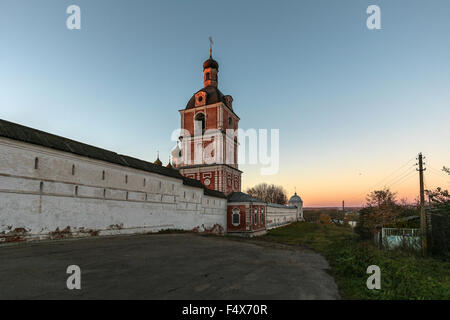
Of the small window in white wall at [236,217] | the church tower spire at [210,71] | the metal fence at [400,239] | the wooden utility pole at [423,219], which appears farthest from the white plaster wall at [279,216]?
the wooden utility pole at [423,219]

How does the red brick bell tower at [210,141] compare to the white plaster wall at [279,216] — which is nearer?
the red brick bell tower at [210,141]

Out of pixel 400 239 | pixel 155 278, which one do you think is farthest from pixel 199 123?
pixel 155 278

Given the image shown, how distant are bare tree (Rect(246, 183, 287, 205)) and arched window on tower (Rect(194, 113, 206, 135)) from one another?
1884 inches

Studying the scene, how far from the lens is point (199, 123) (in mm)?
35312

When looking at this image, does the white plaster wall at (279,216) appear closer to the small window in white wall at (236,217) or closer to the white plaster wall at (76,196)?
the small window in white wall at (236,217)

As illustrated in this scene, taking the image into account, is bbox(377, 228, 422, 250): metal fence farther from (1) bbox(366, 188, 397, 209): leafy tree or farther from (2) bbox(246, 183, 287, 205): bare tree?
(2) bbox(246, 183, 287, 205): bare tree

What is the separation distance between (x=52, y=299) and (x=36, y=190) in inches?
367

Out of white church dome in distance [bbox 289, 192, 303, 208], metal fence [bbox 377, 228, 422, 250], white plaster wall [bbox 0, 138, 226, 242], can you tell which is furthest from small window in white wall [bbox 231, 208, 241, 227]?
white church dome in distance [bbox 289, 192, 303, 208]

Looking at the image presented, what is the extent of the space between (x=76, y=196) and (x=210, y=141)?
71.1ft

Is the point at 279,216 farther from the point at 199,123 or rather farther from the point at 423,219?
the point at 423,219

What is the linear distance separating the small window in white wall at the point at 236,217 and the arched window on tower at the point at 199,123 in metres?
11.9

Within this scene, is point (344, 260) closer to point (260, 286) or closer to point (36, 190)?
point (260, 286)

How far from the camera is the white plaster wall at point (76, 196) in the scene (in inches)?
419

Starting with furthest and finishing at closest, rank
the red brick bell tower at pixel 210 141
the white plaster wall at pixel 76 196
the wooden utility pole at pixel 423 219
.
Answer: the red brick bell tower at pixel 210 141 < the wooden utility pole at pixel 423 219 < the white plaster wall at pixel 76 196
